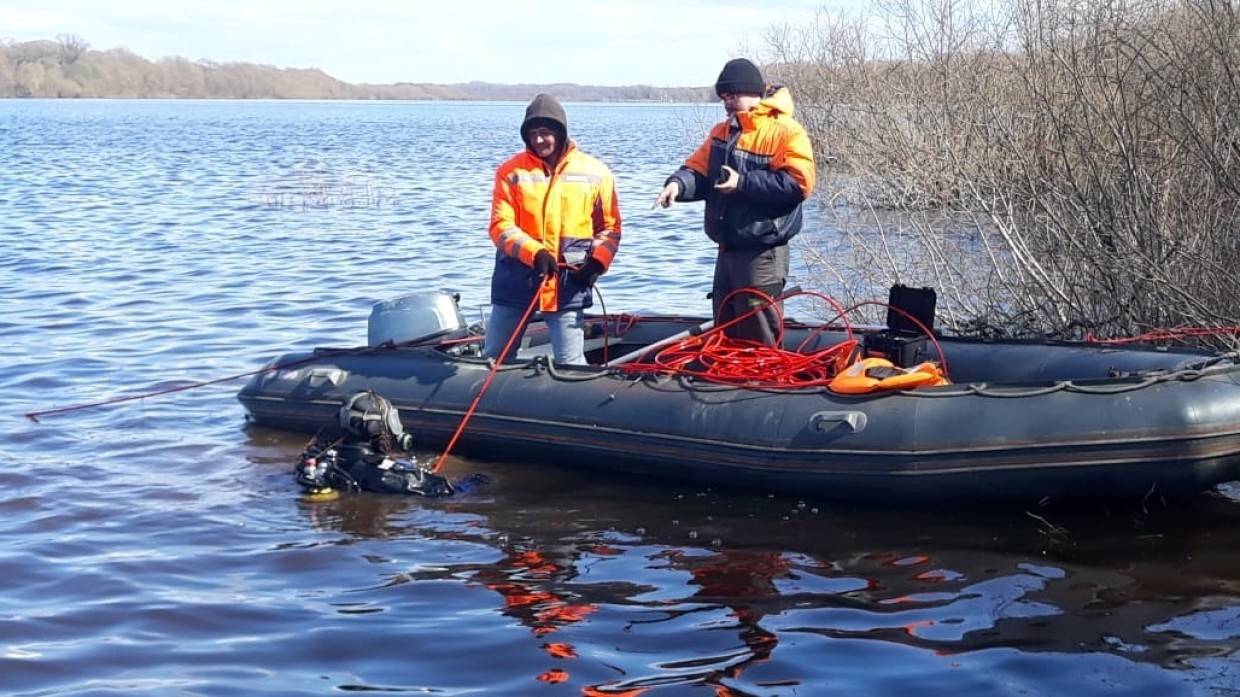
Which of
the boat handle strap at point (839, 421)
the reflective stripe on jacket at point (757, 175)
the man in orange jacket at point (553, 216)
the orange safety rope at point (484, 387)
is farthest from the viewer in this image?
the orange safety rope at point (484, 387)

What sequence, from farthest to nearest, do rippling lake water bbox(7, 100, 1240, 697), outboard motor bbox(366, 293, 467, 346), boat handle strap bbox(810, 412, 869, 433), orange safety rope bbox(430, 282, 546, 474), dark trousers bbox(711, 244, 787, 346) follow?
outboard motor bbox(366, 293, 467, 346) < orange safety rope bbox(430, 282, 546, 474) < dark trousers bbox(711, 244, 787, 346) < boat handle strap bbox(810, 412, 869, 433) < rippling lake water bbox(7, 100, 1240, 697)

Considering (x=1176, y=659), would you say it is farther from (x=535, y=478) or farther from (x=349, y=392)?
(x=349, y=392)

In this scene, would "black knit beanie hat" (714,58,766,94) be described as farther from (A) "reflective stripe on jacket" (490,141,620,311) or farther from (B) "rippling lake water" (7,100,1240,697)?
(B) "rippling lake water" (7,100,1240,697)

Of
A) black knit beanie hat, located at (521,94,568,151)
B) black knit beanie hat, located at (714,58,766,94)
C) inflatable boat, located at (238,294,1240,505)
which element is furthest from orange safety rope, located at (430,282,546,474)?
black knit beanie hat, located at (714,58,766,94)

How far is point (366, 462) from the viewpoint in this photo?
654 cm

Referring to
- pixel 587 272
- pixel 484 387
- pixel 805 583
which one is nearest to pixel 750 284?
pixel 587 272

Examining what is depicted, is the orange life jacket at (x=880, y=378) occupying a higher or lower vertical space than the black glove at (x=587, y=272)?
lower

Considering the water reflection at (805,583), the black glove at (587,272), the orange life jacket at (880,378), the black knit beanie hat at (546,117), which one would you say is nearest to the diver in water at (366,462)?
the water reflection at (805,583)

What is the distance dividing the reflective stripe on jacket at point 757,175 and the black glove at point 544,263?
65 centimetres

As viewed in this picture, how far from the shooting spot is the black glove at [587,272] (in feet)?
21.9

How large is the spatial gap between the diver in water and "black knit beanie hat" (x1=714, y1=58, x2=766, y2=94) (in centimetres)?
214

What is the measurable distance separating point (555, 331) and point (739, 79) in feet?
4.94

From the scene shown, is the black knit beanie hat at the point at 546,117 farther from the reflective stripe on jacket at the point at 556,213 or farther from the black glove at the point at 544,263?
the black glove at the point at 544,263

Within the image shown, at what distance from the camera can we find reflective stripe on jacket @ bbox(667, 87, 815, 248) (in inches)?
255
